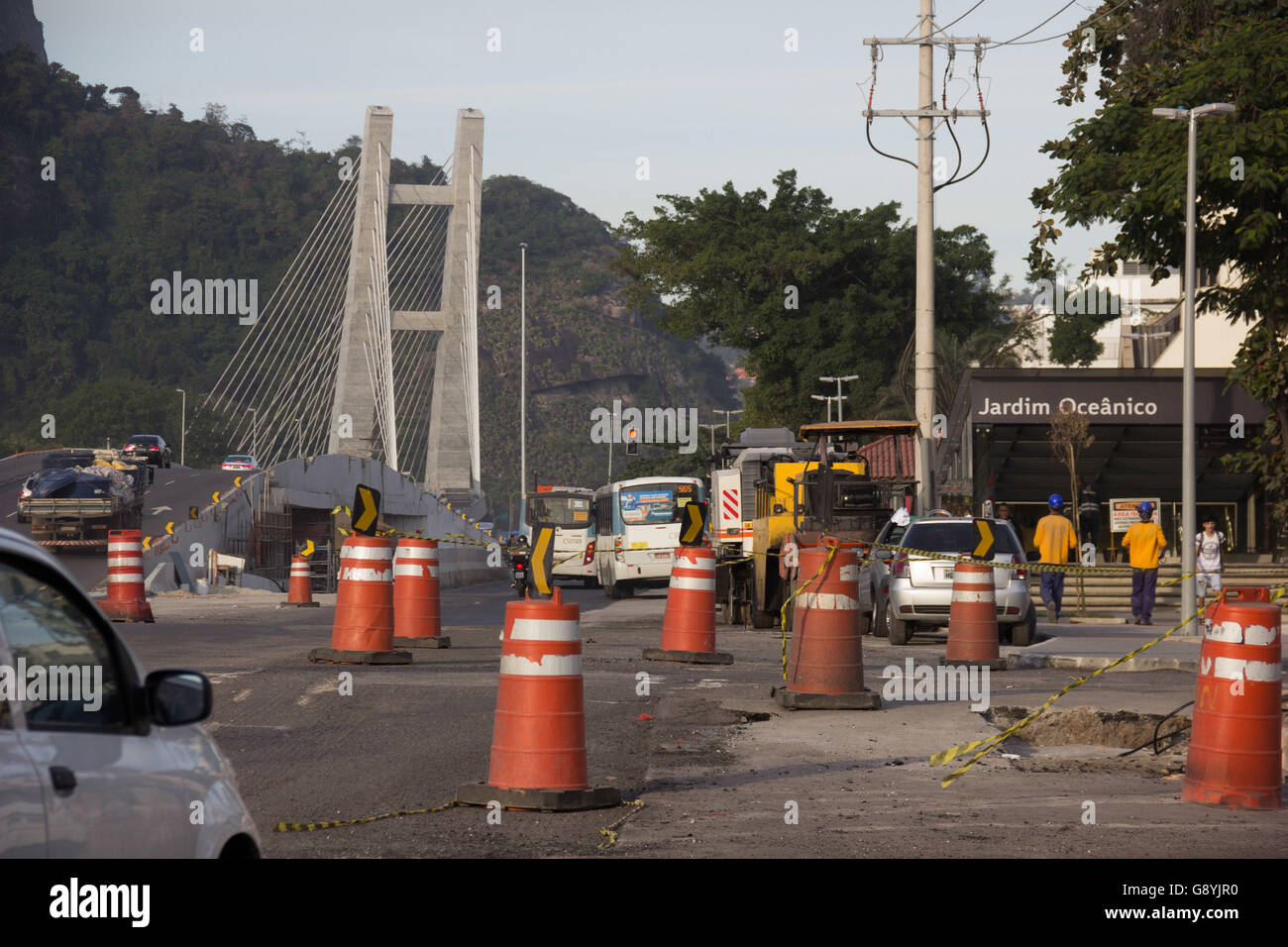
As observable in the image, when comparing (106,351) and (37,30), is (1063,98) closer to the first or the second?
(106,351)

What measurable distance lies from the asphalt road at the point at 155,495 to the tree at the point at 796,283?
59.2 ft

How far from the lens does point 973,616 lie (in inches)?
642

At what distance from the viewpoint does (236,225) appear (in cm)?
13525

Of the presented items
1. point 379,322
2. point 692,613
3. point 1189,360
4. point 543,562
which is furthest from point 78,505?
point 543,562

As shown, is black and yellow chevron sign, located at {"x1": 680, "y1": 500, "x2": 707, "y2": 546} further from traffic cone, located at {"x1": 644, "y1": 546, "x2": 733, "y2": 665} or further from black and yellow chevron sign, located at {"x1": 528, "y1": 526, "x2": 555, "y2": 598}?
black and yellow chevron sign, located at {"x1": 528, "y1": 526, "x2": 555, "y2": 598}

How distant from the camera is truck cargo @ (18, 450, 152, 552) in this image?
136 feet

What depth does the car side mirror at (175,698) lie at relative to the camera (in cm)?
404

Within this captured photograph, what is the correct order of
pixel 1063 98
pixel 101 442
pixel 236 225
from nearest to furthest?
pixel 1063 98
pixel 101 442
pixel 236 225

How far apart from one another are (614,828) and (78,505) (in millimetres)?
37130

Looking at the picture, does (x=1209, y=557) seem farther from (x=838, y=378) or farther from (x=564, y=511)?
(x=838, y=378)

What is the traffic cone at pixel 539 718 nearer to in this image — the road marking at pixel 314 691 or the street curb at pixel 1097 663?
the road marking at pixel 314 691

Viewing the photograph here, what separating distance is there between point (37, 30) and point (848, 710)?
167 meters

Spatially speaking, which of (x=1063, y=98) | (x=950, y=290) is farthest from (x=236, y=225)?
(x=1063, y=98)

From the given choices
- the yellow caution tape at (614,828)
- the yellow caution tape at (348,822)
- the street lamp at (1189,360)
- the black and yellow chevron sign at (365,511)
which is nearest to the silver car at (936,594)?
the street lamp at (1189,360)
